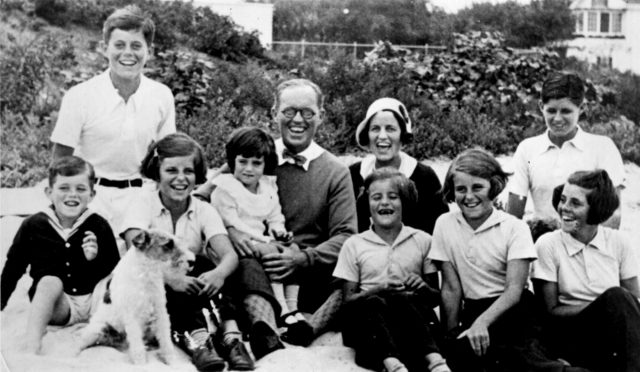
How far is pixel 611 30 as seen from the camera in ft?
12.7

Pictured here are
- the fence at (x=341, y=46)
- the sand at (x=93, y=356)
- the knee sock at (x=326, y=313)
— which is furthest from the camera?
the fence at (x=341, y=46)

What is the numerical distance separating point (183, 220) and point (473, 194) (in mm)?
1211

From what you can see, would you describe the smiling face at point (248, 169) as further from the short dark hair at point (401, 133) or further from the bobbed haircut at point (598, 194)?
the bobbed haircut at point (598, 194)

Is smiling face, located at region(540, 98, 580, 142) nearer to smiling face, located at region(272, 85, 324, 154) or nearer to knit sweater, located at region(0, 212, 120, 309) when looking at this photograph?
smiling face, located at region(272, 85, 324, 154)

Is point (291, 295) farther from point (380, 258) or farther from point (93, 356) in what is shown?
point (93, 356)

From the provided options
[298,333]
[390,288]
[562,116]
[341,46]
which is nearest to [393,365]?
[390,288]

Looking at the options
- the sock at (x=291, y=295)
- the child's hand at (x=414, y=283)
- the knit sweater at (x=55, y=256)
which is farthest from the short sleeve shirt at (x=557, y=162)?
the knit sweater at (x=55, y=256)

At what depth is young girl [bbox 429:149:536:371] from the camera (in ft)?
9.19

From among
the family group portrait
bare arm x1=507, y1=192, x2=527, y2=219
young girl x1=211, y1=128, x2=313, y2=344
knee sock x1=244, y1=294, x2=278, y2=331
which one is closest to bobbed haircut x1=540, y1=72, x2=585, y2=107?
the family group portrait

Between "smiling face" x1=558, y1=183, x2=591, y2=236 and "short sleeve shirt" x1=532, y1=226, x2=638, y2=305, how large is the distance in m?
0.05

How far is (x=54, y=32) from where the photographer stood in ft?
13.5

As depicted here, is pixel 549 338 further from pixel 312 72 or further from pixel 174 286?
pixel 312 72

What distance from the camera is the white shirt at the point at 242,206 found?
318 centimetres

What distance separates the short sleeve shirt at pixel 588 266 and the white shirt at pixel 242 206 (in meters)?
1.19
